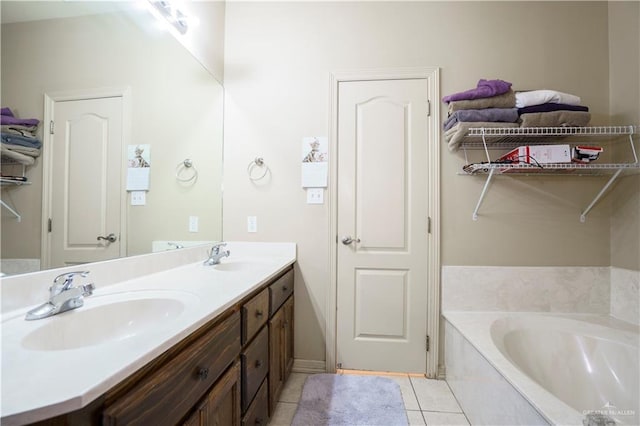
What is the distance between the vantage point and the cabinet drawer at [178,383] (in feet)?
1.62

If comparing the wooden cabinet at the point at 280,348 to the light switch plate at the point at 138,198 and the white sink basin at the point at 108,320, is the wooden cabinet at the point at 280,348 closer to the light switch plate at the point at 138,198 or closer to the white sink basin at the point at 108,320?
the white sink basin at the point at 108,320

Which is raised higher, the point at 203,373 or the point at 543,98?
the point at 543,98

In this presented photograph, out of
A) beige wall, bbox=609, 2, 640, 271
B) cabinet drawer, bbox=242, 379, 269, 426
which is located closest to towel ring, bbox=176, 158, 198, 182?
cabinet drawer, bbox=242, 379, 269, 426

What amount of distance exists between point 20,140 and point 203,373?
910 millimetres

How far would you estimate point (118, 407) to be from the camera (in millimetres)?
468

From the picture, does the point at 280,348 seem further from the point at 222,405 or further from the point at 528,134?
the point at 528,134

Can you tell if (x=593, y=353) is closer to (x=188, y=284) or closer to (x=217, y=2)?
(x=188, y=284)

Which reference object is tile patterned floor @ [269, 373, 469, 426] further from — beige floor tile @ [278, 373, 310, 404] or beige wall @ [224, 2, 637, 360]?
beige wall @ [224, 2, 637, 360]

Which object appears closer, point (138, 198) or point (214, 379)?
point (214, 379)

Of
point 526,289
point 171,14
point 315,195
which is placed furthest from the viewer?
point 315,195

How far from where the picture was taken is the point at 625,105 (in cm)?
155

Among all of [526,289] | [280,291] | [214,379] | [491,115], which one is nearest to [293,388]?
[280,291]

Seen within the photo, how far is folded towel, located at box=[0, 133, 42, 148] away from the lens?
0.71 metres

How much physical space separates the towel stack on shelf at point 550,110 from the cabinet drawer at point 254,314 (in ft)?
5.80
